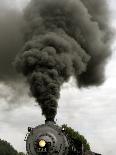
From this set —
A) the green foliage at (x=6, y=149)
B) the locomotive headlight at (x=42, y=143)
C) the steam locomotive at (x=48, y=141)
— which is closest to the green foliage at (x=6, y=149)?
the green foliage at (x=6, y=149)

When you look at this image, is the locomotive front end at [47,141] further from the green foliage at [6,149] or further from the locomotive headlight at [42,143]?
the green foliage at [6,149]

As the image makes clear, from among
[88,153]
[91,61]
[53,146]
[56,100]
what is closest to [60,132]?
[53,146]

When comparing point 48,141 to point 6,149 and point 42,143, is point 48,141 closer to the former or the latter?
point 42,143

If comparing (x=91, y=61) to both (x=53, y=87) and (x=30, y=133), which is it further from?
(x=30, y=133)

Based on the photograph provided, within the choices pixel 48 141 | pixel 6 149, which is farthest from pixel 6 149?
pixel 48 141

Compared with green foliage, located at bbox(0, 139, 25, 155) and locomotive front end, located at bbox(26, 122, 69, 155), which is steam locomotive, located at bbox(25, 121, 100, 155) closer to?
locomotive front end, located at bbox(26, 122, 69, 155)

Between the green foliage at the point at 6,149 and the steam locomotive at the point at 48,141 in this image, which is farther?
the green foliage at the point at 6,149

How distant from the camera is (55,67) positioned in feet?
64.2

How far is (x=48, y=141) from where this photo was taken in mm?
16141

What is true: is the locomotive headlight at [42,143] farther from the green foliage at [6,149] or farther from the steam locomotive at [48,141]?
the green foliage at [6,149]

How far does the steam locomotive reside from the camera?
16047 mm

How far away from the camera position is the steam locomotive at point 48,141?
16047 mm

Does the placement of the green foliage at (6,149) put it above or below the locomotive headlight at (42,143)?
above

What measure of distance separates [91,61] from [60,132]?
799 cm
